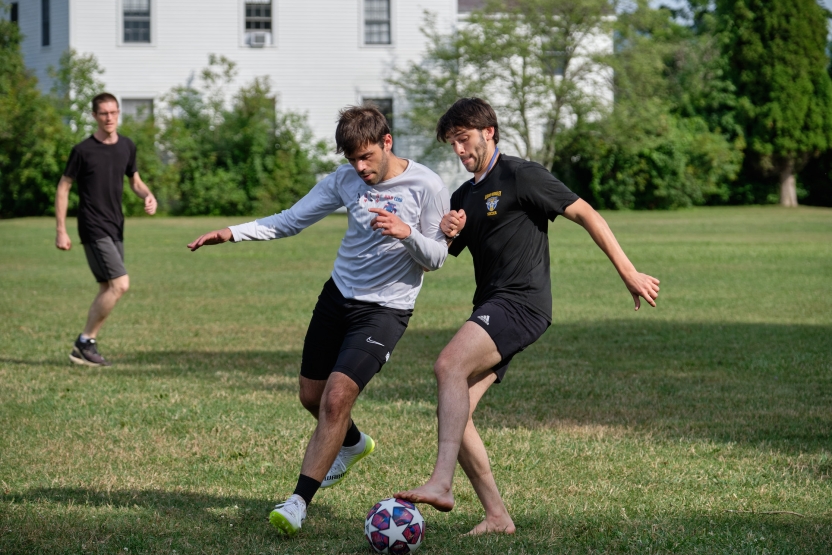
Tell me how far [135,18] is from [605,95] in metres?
20.1

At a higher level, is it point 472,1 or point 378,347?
point 472,1

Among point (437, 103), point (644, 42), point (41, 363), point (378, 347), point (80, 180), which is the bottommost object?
point (41, 363)

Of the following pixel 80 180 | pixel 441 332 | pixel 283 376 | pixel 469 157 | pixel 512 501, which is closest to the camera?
pixel 469 157

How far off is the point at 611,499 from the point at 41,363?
6.51 metres

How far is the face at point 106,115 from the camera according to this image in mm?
9508

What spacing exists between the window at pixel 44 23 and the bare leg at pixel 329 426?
42502mm

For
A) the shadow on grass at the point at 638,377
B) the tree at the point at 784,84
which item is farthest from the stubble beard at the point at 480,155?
the tree at the point at 784,84

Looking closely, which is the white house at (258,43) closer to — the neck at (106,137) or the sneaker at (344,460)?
the neck at (106,137)

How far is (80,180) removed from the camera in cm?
988

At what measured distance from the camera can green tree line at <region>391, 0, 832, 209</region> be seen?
1650 inches

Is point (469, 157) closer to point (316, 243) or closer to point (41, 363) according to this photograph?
point (41, 363)

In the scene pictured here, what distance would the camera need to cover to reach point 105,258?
980 centimetres

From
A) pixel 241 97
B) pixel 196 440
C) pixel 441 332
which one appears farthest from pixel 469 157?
pixel 241 97

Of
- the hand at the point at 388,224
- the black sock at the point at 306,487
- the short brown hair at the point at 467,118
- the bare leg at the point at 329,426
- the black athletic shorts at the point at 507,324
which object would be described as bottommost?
the black sock at the point at 306,487
